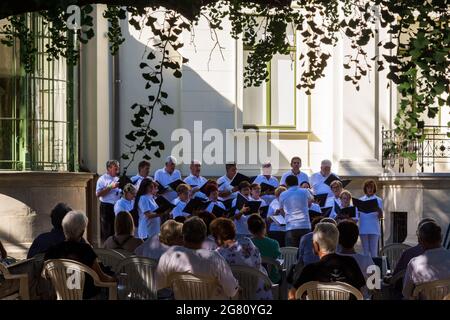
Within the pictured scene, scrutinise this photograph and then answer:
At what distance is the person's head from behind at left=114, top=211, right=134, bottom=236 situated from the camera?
13133mm

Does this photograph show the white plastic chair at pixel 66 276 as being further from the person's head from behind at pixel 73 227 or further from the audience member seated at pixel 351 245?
the audience member seated at pixel 351 245

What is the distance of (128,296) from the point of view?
1166cm

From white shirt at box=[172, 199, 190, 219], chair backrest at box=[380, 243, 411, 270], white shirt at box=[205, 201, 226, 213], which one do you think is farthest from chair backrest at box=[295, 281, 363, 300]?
white shirt at box=[172, 199, 190, 219]

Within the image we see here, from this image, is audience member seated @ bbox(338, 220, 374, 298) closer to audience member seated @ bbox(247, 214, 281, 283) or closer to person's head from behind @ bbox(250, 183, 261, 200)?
audience member seated @ bbox(247, 214, 281, 283)

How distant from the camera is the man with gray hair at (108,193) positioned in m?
20.8

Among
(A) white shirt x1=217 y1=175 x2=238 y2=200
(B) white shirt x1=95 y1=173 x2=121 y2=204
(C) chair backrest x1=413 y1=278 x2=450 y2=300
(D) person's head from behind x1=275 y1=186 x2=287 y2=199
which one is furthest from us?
(B) white shirt x1=95 y1=173 x2=121 y2=204

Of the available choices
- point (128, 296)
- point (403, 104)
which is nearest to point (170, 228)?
point (128, 296)

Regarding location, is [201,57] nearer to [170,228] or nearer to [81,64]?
[81,64]

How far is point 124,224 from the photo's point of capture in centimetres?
1316

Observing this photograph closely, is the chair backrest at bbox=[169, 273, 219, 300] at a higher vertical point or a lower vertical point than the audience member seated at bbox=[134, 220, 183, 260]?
lower

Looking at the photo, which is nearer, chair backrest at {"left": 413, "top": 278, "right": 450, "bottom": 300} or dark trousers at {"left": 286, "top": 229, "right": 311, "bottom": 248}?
chair backrest at {"left": 413, "top": 278, "right": 450, "bottom": 300}

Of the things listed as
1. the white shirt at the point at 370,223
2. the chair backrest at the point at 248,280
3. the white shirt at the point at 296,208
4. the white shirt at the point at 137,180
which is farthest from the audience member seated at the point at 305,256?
the white shirt at the point at 137,180

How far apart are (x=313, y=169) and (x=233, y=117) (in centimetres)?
181

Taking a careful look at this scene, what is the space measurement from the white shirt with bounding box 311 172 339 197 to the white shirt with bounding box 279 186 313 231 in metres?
1.11
